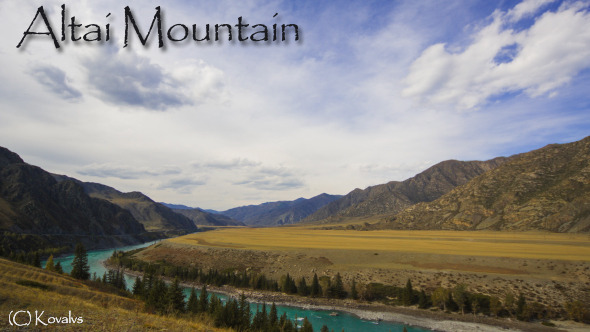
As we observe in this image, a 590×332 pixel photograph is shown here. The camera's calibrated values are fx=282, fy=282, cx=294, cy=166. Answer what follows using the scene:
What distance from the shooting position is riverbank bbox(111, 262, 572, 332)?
49.1 m

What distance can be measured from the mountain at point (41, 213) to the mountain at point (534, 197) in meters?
210

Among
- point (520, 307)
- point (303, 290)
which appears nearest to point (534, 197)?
point (520, 307)

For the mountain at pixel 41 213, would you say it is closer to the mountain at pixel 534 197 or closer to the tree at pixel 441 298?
the tree at pixel 441 298

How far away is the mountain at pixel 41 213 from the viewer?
128 meters

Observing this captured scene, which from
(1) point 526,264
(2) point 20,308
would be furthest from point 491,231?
(2) point 20,308

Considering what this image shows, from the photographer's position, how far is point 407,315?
55875 millimetres

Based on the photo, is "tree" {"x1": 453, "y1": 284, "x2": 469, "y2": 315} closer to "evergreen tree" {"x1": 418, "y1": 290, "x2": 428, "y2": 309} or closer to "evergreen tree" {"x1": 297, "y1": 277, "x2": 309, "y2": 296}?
"evergreen tree" {"x1": 418, "y1": 290, "x2": 428, "y2": 309}

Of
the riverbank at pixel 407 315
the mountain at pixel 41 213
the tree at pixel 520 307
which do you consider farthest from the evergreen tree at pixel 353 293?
the mountain at pixel 41 213

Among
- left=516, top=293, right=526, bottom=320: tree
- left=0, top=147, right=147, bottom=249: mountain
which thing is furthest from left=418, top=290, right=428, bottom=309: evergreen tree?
left=0, top=147, right=147, bottom=249: mountain

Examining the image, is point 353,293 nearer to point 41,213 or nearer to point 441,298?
point 441,298

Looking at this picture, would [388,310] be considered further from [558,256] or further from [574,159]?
[574,159]

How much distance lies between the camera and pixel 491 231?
151875 millimetres

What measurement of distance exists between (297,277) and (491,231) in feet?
418

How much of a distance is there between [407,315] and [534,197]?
147028 mm
